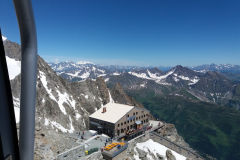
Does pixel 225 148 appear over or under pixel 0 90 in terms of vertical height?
under

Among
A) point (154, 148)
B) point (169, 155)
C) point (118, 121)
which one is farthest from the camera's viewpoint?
point (118, 121)

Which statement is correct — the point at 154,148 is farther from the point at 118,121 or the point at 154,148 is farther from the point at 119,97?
the point at 119,97

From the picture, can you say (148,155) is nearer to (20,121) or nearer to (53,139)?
(53,139)

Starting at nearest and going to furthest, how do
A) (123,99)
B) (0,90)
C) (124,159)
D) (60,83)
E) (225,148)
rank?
(0,90)
(124,159)
(60,83)
(123,99)
(225,148)

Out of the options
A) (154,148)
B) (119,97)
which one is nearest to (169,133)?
(154,148)

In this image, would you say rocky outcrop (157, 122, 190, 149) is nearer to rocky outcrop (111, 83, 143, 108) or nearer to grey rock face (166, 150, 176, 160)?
grey rock face (166, 150, 176, 160)

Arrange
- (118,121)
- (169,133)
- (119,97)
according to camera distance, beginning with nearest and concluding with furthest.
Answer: (118,121)
(169,133)
(119,97)

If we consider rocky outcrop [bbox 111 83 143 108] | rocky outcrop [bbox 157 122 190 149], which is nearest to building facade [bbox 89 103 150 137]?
rocky outcrop [bbox 157 122 190 149]

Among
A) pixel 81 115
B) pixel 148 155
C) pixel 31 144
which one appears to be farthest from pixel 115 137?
pixel 31 144

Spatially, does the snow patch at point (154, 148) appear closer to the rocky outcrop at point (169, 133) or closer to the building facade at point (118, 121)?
the building facade at point (118, 121)

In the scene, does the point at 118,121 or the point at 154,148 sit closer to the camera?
the point at 154,148

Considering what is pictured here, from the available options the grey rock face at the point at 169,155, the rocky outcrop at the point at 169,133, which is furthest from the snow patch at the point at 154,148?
the rocky outcrop at the point at 169,133
